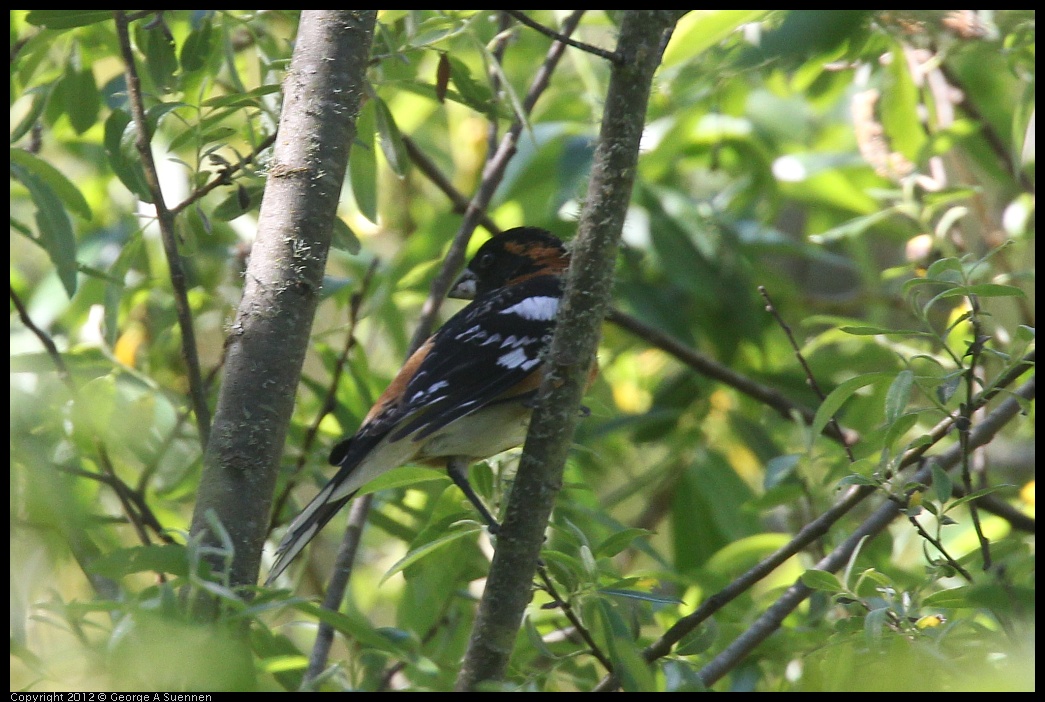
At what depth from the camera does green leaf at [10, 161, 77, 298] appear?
6.88 feet

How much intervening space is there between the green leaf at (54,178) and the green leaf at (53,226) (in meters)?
0.02

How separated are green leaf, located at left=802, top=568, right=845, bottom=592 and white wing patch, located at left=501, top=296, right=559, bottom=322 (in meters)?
1.31

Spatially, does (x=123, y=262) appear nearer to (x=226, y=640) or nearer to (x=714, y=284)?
(x=226, y=640)

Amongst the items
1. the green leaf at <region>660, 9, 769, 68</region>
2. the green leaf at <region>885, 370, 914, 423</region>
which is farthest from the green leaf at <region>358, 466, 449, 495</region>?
the green leaf at <region>660, 9, 769, 68</region>

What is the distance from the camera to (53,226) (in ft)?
6.97

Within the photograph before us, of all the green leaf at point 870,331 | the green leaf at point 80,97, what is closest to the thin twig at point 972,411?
the green leaf at point 870,331

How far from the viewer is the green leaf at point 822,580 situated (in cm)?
158

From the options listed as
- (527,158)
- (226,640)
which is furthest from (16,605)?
(527,158)

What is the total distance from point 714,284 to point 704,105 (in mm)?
653

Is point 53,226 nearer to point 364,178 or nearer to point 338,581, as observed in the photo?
point 364,178

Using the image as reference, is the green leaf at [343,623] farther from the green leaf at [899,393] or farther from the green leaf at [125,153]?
the green leaf at [125,153]

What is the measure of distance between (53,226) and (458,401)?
1046mm

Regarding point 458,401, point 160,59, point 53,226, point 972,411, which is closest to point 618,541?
Answer: point 972,411

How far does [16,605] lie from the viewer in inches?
55.3
